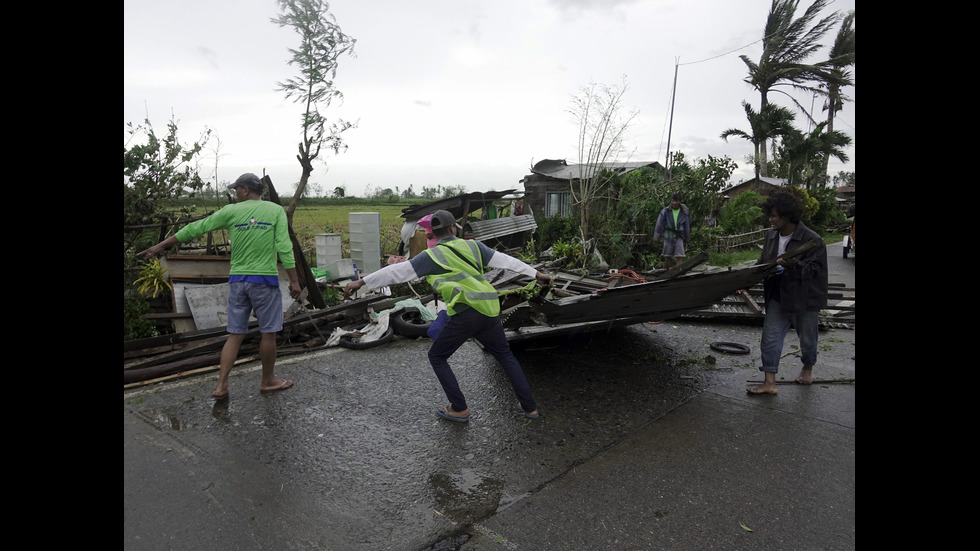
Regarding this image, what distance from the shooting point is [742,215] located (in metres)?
18.2

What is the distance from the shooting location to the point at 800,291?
451 cm

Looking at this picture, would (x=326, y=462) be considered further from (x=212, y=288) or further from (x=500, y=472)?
(x=212, y=288)

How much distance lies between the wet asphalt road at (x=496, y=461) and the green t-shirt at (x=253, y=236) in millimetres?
1214

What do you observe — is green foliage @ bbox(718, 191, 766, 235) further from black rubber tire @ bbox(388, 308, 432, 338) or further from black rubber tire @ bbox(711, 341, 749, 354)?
black rubber tire @ bbox(388, 308, 432, 338)

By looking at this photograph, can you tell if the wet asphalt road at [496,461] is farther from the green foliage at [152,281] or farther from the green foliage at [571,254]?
the green foliage at [571,254]

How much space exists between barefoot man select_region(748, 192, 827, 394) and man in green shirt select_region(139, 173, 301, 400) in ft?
13.8

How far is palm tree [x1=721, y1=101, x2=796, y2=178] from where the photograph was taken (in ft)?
80.7

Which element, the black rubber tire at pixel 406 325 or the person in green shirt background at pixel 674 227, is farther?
the person in green shirt background at pixel 674 227

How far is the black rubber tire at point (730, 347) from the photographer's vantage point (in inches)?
241

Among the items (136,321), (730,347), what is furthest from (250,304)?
(730,347)

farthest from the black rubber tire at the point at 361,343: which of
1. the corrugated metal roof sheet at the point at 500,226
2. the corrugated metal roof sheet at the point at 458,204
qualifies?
the corrugated metal roof sheet at the point at 500,226

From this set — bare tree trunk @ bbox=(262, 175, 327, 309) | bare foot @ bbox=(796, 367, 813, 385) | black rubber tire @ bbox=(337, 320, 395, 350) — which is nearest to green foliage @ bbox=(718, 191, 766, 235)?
bare foot @ bbox=(796, 367, 813, 385)

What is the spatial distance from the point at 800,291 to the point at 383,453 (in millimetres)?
3679

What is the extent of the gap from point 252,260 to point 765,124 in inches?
1039
